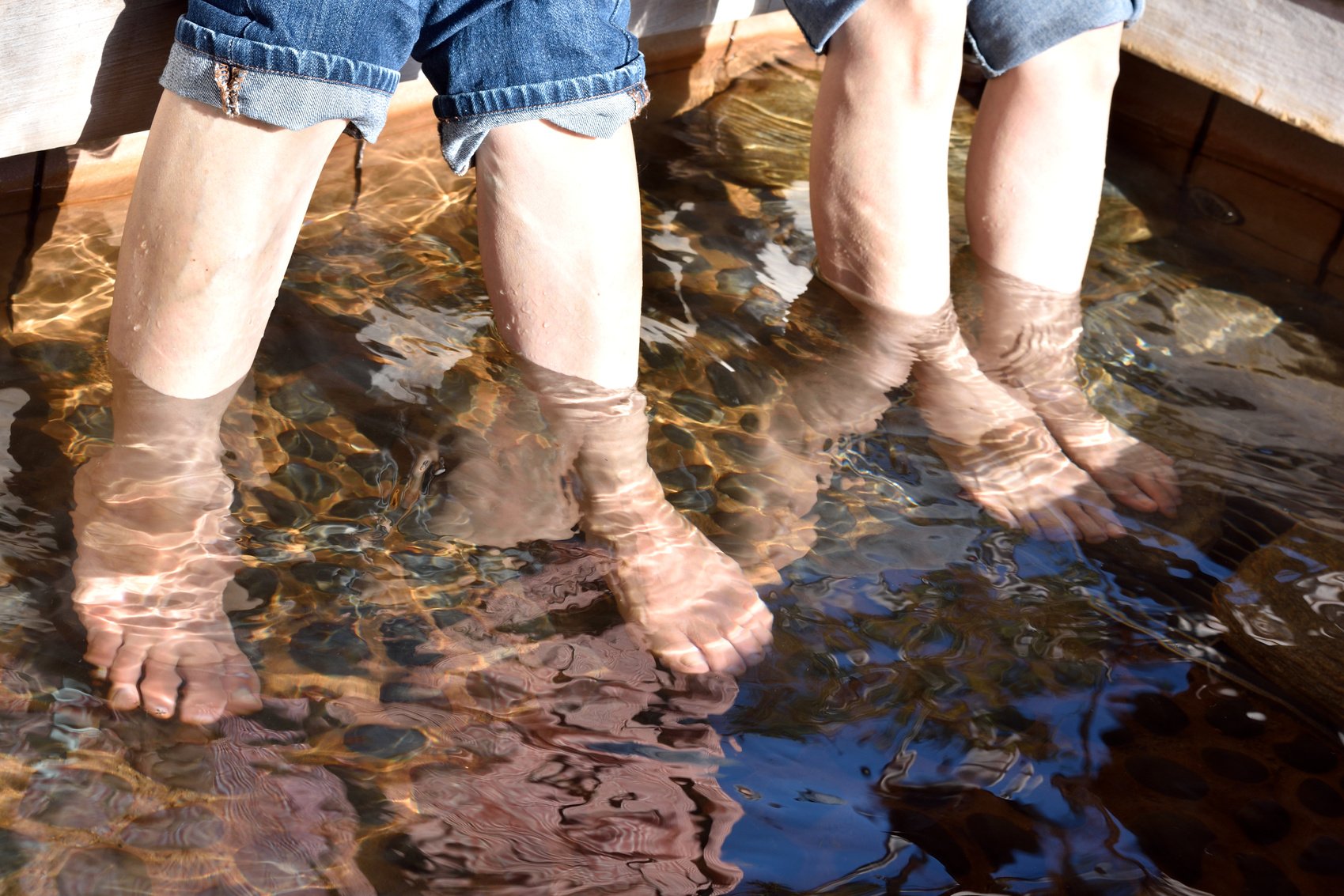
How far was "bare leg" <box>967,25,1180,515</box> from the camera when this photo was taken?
4.97ft

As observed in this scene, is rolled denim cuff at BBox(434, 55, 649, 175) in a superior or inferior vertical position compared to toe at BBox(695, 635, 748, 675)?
superior

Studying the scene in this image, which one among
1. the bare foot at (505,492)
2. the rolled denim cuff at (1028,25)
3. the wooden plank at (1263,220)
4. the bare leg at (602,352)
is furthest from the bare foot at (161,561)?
the wooden plank at (1263,220)

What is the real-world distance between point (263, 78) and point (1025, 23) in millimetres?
975

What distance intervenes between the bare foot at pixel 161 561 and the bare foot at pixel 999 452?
85 centimetres

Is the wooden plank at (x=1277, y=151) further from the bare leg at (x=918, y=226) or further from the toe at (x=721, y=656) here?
the toe at (x=721, y=656)

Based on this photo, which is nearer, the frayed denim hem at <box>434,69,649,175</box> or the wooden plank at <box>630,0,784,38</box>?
the frayed denim hem at <box>434,69,649,175</box>

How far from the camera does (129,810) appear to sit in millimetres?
952

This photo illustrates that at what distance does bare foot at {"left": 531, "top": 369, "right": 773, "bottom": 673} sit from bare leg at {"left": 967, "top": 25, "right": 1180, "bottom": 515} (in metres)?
0.54

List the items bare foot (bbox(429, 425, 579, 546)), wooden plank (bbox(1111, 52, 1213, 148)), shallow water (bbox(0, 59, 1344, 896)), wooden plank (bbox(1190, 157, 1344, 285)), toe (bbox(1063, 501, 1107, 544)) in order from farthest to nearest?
wooden plank (bbox(1111, 52, 1213, 148)), wooden plank (bbox(1190, 157, 1344, 285)), toe (bbox(1063, 501, 1107, 544)), bare foot (bbox(429, 425, 579, 546)), shallow water (bbox(0, 59, 1344, 896))

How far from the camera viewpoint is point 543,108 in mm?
1114

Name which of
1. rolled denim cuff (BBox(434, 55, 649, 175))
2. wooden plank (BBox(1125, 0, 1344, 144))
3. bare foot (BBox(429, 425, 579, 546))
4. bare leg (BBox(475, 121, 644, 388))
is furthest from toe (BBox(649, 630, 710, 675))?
wooden plank (BBox(1125, 0, 1344, 144))

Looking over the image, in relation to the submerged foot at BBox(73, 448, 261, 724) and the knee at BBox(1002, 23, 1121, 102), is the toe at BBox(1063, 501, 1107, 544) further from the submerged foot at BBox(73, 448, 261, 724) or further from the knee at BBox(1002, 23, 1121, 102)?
the submerged foot at BBox(73, 448, 261, 724)

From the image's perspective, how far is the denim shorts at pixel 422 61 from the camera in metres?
0.98

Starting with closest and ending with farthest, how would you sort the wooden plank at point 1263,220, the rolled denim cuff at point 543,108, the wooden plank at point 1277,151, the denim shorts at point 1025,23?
the rolled denim cuff at point 543,108 → the denim shorts at point 1025,23 → the wooden plank at point 1263,220 → the wooden plank at point 1277,151
